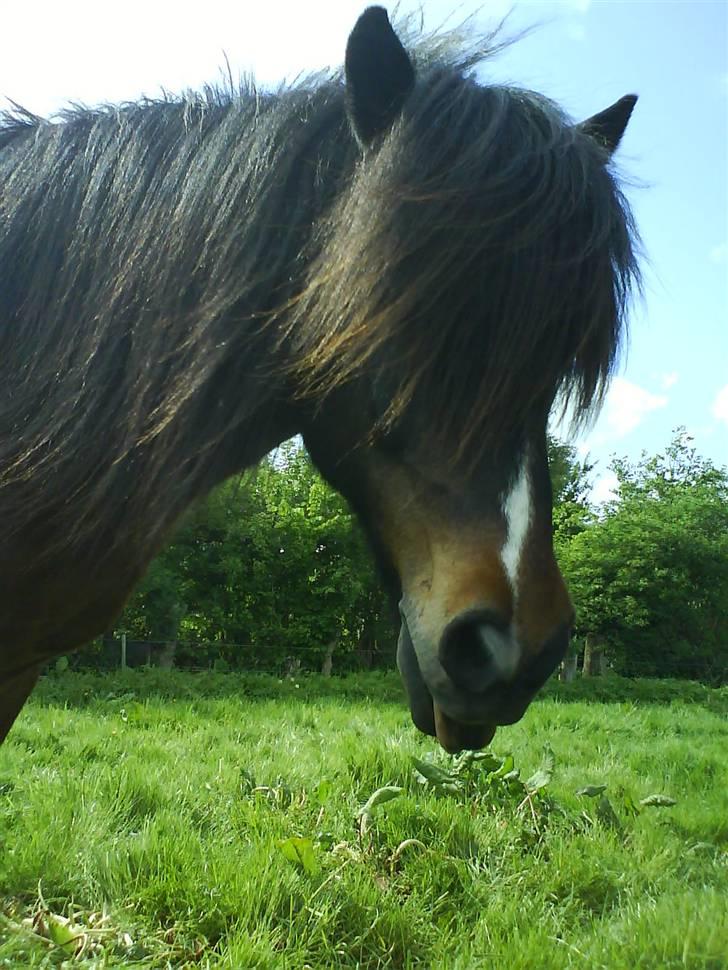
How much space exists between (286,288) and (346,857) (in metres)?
2.21

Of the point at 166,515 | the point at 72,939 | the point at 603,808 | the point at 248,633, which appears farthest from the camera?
the point at 248,633

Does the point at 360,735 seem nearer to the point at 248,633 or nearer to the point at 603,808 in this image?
the point at 603,808

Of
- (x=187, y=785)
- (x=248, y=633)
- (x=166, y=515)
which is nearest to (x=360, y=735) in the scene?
(x=187, y=785)

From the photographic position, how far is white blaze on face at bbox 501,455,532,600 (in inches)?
50.9

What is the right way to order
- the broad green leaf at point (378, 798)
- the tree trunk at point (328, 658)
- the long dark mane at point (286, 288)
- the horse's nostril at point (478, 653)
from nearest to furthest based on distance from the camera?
1. the horse's nostril at point (478, 653)
2. the long dark mane at point (286, 288)
3. the broad green leaf at point (378, 798)
4. the tree trunk at point (328, 658)

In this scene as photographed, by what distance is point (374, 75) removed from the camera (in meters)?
1.47

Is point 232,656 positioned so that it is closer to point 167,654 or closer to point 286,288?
point 167,654

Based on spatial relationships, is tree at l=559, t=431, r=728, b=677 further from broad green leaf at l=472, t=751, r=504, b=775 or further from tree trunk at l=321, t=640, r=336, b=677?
broad green leaf at l=472, t=751, r=504, b=775

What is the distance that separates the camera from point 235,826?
3.18 metres

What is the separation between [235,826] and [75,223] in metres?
2.43

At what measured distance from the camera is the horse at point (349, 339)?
1.35 m

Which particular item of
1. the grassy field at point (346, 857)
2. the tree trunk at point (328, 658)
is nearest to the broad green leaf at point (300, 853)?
the grassy field at point (346, 857)

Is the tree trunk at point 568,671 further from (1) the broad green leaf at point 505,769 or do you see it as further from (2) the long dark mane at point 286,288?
(2) the long dark mane at point 286,288

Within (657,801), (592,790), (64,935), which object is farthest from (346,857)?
(657,801)
